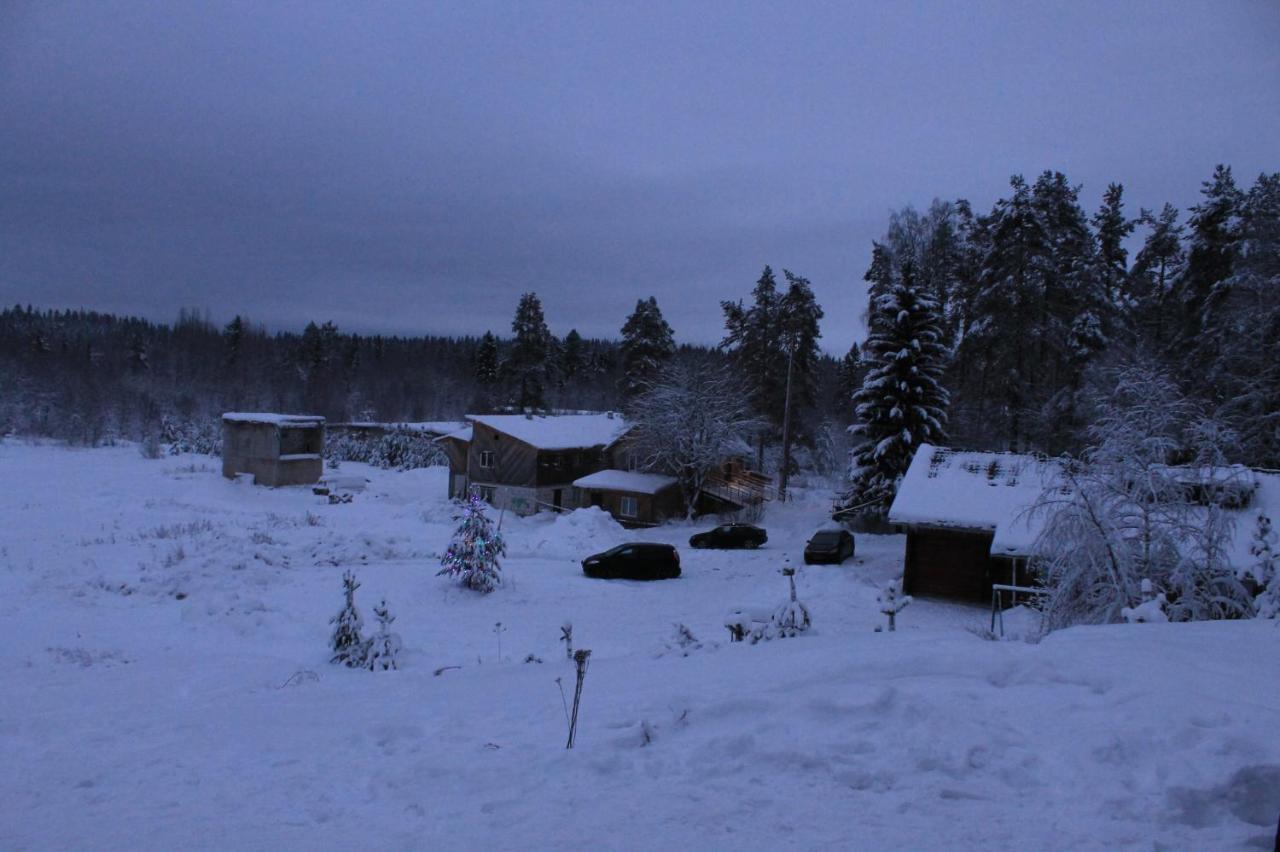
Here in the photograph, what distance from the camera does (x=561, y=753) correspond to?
6.06 meters

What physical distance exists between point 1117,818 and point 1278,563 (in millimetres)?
8840

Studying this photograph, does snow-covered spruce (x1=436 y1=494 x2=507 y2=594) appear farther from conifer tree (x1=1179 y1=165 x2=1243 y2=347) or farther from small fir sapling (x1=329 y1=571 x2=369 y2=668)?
conifer tree (x1=1179 y1=165 x2=1243 y2=347)

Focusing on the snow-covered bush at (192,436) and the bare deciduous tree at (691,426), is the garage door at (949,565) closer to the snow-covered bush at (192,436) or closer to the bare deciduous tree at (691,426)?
the bare deciduous tree at (691,426)

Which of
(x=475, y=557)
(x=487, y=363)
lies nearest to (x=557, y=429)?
(x=475, y=557)

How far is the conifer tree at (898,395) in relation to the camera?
30.1 meters

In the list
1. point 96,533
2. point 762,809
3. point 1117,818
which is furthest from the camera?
point 96,533

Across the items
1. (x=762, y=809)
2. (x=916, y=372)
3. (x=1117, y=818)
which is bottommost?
(x=762, y=809)

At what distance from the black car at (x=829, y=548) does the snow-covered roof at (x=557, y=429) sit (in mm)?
16833

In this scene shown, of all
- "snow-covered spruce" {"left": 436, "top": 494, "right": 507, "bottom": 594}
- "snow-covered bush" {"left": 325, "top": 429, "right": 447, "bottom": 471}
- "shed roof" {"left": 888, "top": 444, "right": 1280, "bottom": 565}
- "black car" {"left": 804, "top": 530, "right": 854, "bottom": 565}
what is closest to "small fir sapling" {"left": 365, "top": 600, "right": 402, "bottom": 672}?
"snow-covered spruce" {"left": 436, "top": 494, "right": 507, "bottom": 594}

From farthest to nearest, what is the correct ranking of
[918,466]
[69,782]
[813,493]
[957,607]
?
[813,493], [918,466], [957,607], [69,782]

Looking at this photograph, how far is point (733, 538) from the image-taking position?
29.2m

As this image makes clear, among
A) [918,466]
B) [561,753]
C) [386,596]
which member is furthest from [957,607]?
[561,753]

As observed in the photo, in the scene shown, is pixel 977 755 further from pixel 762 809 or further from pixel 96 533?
pixel 96 533

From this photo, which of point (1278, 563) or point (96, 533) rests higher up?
point (1278, 563)
